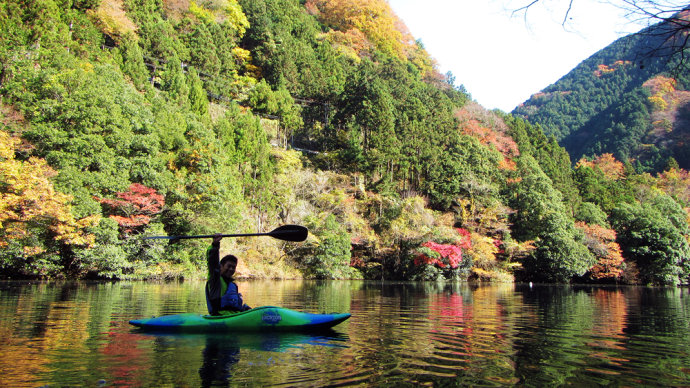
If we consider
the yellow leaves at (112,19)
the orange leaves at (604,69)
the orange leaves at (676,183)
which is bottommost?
the orange leaves at (676,183)

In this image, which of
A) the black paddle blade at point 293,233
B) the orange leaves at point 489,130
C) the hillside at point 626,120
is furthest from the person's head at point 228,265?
the hillside at point 626,120

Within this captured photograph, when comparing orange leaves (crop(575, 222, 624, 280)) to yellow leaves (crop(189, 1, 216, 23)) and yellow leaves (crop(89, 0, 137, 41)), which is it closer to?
yellow leaves (crop(189, 1, 216, 23))

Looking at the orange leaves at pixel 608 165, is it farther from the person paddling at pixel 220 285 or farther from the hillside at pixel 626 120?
the person paddling at pixel 220 285

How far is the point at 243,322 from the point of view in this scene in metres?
6.47

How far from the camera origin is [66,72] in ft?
64.7

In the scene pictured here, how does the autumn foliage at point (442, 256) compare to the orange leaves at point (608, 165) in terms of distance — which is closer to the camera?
the autumn foliage at point (442, 256)

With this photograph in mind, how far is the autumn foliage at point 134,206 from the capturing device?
18.8m

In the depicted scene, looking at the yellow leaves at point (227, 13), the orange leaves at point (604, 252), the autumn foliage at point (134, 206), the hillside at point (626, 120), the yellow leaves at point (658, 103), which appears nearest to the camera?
the autumn foliage at point (134, 206)

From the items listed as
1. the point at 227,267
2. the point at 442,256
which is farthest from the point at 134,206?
the point at 442,256

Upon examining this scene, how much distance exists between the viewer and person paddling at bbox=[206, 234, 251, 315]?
255 inches

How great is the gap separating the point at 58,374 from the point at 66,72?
19225 millimetres

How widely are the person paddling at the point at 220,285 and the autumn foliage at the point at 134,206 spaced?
13.4 metres

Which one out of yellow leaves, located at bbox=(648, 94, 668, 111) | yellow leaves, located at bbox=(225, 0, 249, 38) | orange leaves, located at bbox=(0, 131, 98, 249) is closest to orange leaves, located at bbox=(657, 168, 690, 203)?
yellow leaves, located at bbox=(648, 94, 668, 111)

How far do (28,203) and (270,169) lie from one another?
1396 cm
